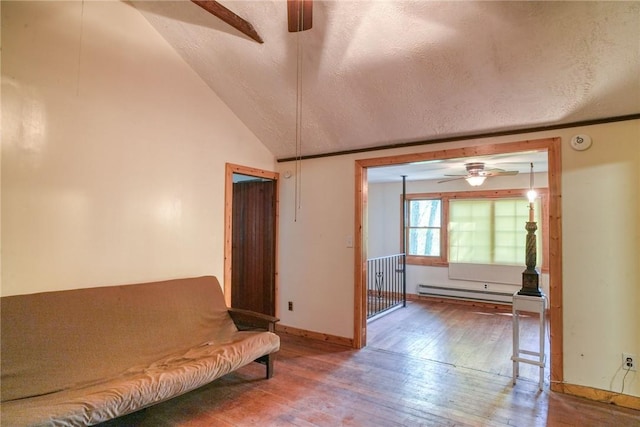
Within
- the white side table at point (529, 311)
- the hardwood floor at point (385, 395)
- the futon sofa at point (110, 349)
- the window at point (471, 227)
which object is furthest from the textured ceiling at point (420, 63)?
the window at point (471, 227)

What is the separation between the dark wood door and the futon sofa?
4.53ft

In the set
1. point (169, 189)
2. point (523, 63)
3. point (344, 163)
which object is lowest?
point (169, 189)

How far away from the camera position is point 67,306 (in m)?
2.37

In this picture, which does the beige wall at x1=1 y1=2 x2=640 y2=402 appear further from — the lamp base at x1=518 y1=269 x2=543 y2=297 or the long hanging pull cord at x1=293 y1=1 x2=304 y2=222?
the long hanging pull cord at x1=293 y1=1 x2=304 y2=222

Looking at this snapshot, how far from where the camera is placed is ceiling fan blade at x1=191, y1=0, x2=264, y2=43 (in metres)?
2.23

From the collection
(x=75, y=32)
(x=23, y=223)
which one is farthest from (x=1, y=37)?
(x=23, y=223)

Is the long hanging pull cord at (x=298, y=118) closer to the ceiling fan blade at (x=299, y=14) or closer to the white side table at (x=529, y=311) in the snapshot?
the ceiling fan blade at (x=299, y=14)

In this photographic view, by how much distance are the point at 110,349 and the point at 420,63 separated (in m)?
3.21

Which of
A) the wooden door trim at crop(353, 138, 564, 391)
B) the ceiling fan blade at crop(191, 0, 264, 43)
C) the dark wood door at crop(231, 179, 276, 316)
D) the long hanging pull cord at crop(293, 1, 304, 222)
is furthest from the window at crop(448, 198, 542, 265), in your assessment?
the ceiling fan blade at crop(191, 0, 264, 43)

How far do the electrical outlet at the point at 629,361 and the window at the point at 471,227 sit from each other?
10.3 ft

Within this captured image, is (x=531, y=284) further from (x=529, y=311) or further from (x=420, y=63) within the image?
(x=420, y=63)

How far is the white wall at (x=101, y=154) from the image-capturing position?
2328 mm

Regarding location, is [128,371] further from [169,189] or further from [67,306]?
[169,189]

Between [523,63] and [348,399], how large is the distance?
9.48ft
